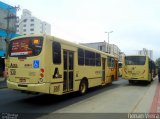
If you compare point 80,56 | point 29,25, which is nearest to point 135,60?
point 80,56

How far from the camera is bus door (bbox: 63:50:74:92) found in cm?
1069

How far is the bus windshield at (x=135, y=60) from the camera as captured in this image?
67.2 ft

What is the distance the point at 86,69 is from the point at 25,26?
10120cm

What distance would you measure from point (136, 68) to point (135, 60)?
2.75 ft

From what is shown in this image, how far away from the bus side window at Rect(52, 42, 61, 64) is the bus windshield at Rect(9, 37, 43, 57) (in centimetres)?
67

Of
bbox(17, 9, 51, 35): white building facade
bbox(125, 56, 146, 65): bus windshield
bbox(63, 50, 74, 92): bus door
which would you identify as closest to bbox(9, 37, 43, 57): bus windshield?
bbox(63, 50, 74, 92): bus door

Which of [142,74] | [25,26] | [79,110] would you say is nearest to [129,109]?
[79,110]

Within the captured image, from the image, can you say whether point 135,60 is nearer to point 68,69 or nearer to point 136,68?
point 136,68

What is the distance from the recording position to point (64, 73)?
10.6 m

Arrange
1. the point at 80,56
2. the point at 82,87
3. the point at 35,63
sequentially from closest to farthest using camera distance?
the point at 35,63
the point at 80,56
the point at 82,87

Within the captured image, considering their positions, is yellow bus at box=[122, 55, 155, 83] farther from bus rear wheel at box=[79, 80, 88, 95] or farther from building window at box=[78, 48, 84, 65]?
building window at box=[78, 48, 84, 65]

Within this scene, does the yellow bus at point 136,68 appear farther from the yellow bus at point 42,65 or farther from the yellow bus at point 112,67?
the yellow bus at point 42,65

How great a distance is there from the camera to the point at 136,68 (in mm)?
20344

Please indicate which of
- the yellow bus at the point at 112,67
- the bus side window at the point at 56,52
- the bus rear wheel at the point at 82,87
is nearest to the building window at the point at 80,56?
the bus rear wheel at the point at 82,87
